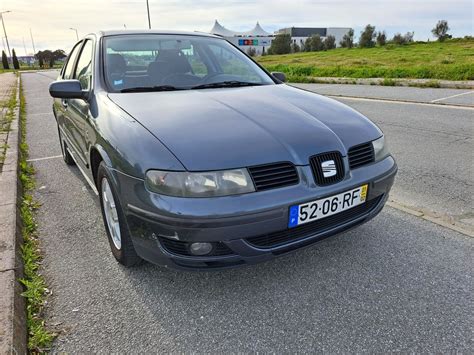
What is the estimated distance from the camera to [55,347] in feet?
6.07

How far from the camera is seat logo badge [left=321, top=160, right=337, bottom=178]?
2.09 meters

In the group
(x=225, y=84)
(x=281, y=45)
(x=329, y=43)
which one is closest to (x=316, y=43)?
(x=329, y=43)

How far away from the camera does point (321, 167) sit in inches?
82.2

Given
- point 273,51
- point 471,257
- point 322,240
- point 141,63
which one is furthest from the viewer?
point 273,51

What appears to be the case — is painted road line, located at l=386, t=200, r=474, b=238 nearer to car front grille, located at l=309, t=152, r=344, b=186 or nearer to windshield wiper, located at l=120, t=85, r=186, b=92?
car front grille, located at l=309, t=152, r=344, b=186

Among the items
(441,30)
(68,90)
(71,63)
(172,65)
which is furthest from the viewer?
(441,30)

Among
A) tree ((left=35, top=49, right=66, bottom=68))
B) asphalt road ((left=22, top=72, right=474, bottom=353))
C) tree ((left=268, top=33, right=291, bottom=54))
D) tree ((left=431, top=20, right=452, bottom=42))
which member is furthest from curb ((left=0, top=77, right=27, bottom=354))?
tree ((left=35, top=49, right=66, bottom=68))

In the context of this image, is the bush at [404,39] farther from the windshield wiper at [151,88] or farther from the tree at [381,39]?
the windshield wiper at [151,88]

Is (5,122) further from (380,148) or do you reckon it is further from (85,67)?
(380,148)

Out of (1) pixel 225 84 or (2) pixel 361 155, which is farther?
(1) pixel 225 84

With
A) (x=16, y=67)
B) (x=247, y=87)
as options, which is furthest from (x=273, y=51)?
(x=247, y=87)

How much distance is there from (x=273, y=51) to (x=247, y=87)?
47323 mm

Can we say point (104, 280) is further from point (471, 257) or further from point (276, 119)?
point (471, 257)

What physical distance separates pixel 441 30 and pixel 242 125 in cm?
3209
